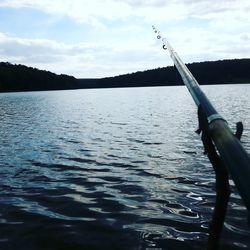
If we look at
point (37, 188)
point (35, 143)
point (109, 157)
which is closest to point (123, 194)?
point (37, 188)

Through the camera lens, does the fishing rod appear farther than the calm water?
No

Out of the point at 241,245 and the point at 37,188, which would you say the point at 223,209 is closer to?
the point at 241,245

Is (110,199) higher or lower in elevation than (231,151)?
lower

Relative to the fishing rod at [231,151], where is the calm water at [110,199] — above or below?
below

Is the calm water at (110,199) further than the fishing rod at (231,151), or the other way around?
the calm water at (110,199)

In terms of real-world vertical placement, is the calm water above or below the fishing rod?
below

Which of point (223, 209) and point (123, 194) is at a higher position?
point (223, 209)

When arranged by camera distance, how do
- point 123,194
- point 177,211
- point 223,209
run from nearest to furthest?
point 223,209
point 177,211
point 123,194

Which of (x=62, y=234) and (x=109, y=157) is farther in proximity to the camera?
(x=109, y=157)

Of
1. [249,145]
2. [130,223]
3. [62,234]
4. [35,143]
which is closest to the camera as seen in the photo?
[62,234]

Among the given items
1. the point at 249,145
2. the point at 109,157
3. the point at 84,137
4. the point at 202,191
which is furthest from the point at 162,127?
the point at 202,191

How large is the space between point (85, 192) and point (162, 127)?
22.5 meters

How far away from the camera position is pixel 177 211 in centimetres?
1109

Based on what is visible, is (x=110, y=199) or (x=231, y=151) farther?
(x=110, y=199)
